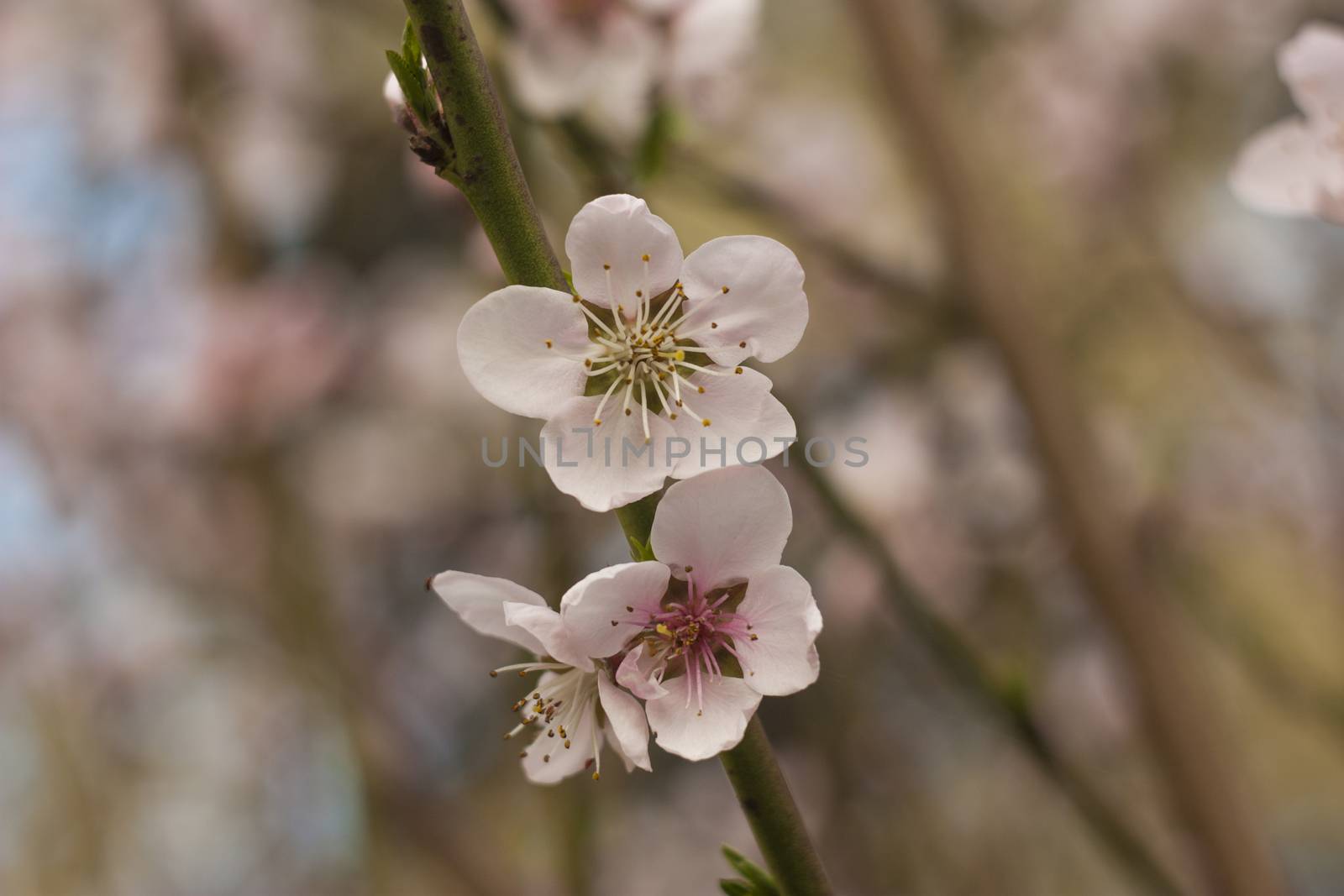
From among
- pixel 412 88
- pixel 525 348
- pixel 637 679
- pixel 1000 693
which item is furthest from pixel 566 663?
pixel 1000 693

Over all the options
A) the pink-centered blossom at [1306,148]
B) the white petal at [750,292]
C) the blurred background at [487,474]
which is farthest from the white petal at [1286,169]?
the blurred background at [487,474]

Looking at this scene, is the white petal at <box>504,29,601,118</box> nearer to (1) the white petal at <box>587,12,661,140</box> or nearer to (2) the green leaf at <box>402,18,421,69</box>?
(1) the white petal at <box>587,12,661,140</box>

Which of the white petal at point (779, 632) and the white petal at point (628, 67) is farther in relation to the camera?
the white petal at point (628, 67)

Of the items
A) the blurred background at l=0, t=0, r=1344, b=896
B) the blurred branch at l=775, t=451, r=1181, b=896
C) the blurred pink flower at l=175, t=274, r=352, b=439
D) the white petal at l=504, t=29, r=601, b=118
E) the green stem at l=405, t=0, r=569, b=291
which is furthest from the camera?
the blurred pink flower at l=175, t=274, r=352, b=439

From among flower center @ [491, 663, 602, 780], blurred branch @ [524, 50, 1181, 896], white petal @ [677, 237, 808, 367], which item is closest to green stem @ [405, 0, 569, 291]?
white petal @ [677, 237, 808, 367]

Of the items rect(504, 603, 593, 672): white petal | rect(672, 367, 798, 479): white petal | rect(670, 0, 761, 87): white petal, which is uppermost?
rect(670, 0, 761, 87): white petal

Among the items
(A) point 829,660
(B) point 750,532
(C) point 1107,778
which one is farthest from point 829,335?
(B) point 750,532

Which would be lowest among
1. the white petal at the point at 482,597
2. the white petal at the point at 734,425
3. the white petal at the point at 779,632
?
the white petal at the point at 779,632

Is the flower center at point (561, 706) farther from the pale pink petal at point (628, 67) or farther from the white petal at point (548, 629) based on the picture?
the pale pink petal at point (628, 67)
